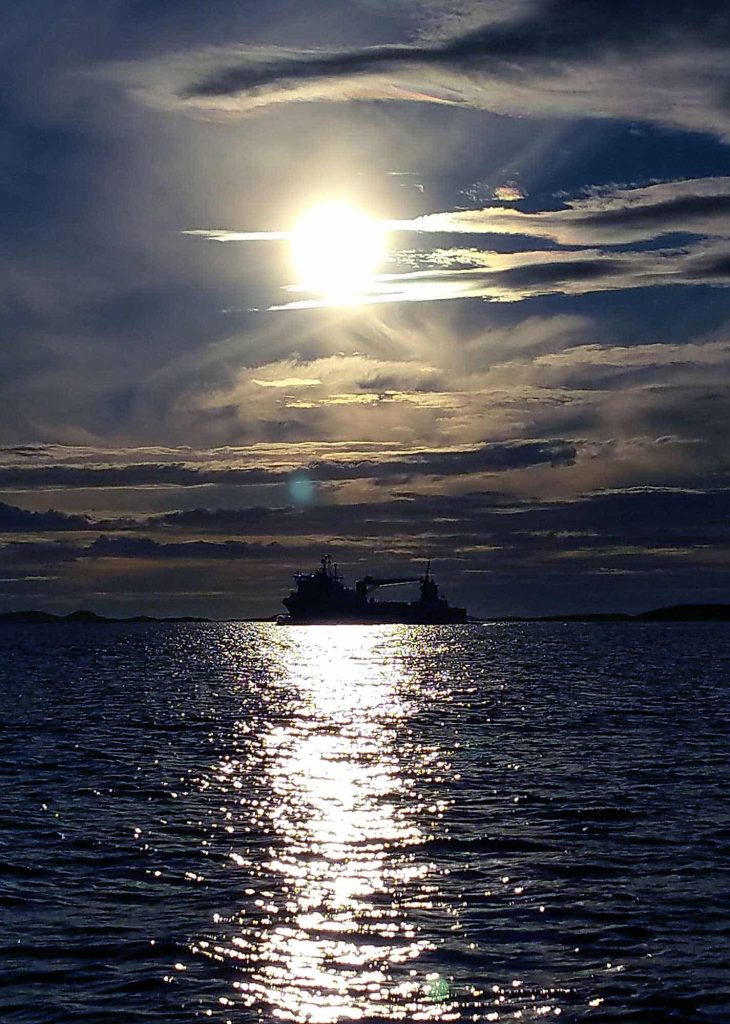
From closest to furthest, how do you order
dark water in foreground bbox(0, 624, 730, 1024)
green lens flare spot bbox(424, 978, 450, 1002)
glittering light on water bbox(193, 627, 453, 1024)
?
1. green lens flare spot bbox(424, 978, 450, 1002)
2. glittering light on water bbox(193, 627, 453, 1024)
3. dark water in foreground bbox(0, 624, 730, 1024)

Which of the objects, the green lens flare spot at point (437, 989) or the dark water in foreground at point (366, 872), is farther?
the dark water in foreground at point (366, 872)

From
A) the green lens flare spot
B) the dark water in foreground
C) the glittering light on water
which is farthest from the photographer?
the dark water in foreground

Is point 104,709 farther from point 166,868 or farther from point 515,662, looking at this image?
point 515,662

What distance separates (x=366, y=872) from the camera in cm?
2428

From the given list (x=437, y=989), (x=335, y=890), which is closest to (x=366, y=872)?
(x=335, y=890)

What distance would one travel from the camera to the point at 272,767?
40344mm

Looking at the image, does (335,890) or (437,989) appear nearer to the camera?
(437,989)

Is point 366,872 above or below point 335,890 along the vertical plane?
above

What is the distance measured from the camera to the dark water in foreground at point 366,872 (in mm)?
17203

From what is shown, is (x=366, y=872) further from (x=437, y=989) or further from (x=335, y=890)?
(x=437, y=989)

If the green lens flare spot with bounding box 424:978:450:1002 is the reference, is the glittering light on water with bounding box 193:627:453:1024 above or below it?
above

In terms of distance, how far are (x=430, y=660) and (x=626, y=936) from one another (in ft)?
392

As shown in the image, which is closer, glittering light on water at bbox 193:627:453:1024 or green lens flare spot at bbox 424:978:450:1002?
green lens flare spot at bbox 424:978:450:1002

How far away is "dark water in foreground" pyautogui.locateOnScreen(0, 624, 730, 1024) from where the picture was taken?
1720cm
